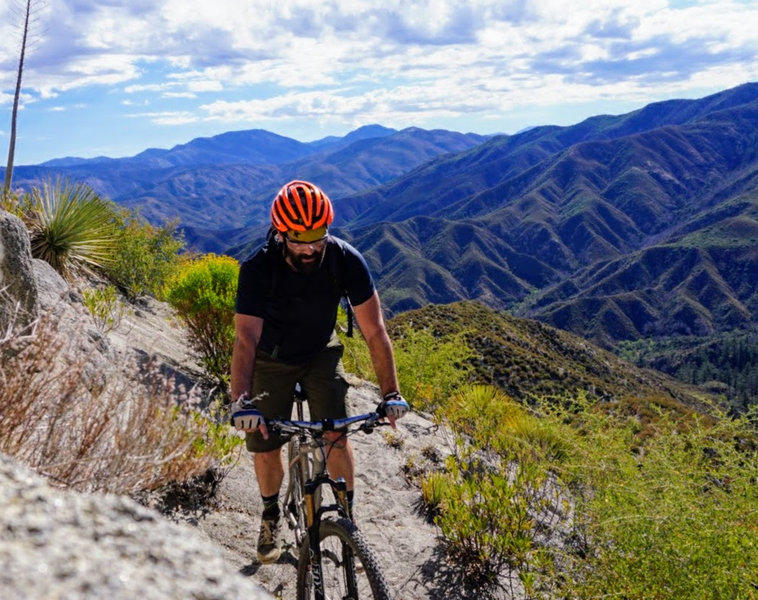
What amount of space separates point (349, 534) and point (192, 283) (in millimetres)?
5991

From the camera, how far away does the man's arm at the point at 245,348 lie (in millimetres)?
3557

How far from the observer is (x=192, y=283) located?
27.6ft

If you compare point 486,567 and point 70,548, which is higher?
point 70,548

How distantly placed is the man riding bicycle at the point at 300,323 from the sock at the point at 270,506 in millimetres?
113

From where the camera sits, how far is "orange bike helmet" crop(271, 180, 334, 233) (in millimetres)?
3398

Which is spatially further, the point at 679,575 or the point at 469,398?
the point at 469,398

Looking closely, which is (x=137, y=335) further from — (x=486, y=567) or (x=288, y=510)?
(x=486, y=567)

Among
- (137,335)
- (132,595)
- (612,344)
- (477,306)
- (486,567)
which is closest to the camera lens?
(132,595)

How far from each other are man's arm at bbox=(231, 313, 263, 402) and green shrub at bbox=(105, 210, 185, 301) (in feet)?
32.2

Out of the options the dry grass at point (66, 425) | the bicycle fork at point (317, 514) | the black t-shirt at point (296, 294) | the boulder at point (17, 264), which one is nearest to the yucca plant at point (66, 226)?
the boulder at point (17, 264)

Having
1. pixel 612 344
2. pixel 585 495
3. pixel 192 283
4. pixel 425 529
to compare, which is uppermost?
pixel 192 283

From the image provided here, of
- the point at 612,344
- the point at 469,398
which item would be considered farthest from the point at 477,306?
the point at 612,344

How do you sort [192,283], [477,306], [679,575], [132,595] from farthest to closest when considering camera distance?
1. [477,306]
2. [192,283]
3. [679,575]
4. [132,595]

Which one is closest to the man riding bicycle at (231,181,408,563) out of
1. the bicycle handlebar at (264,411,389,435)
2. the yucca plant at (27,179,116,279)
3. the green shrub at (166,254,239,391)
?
the bicycle handlebar at (264,411,389,435)
